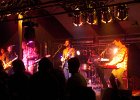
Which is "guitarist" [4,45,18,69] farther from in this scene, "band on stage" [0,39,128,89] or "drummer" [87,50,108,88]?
"drummer" [87,50,108,88]

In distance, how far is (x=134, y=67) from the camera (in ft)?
45.9

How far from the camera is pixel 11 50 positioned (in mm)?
17656

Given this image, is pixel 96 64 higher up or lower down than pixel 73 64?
lower down

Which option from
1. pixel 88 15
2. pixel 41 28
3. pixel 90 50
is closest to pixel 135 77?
pixel 88 15

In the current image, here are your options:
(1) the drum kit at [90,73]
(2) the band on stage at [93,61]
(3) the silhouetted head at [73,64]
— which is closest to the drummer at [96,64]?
(2) the band on stage at [93,61]

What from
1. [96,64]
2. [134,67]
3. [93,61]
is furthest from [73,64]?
[134,67]

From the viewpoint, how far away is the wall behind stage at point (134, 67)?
12.8m

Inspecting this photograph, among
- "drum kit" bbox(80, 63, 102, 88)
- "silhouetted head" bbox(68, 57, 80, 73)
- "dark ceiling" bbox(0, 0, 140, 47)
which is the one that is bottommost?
"drum kit" bbox(80, 63, 102, 88)

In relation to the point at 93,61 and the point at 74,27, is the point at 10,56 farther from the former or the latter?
the point at 93,61

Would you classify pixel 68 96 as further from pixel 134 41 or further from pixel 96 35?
pixel 96 35

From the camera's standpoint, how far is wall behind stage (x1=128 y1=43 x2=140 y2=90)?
12794mm

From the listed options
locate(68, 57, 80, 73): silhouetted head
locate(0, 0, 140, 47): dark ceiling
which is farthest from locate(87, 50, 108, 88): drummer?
locate(68, 57, 80, 73): silhouetted head

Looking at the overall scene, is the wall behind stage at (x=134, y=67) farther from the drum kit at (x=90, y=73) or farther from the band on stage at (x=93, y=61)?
the drum kit at (x=90, y=73)

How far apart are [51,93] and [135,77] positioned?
801cm
